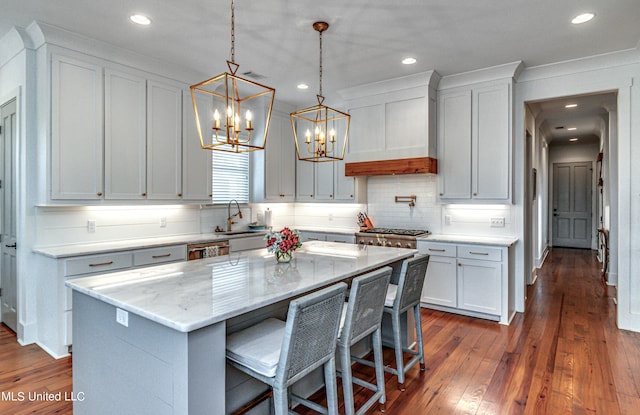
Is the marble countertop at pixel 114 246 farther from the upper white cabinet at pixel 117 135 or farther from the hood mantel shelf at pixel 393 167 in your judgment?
the hood mantel shelf at pixel 393 167

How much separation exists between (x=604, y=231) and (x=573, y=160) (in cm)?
418

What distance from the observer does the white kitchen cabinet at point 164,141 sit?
4.03 metres

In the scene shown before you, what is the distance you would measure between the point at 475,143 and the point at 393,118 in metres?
1.08

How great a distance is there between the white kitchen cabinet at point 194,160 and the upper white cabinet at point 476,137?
2.95 m

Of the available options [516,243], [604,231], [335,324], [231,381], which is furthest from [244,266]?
[604,231]

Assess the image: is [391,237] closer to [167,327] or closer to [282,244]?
[282,244]

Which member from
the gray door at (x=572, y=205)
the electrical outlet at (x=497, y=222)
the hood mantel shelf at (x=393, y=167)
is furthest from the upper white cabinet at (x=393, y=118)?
the gray door at (x=572, y=205)

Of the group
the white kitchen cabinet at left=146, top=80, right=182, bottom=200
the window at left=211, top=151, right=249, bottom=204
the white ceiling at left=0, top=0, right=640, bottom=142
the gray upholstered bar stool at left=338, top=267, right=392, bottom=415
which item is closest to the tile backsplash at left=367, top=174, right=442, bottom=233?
the white ceiling at left=0, top=0, right=640, bottom=142

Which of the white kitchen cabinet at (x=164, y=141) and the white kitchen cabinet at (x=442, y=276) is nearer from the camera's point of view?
the white kitchen cabinet at (x=164, y=141)

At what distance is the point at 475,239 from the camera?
14.3ft

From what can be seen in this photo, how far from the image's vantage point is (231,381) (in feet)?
6.57

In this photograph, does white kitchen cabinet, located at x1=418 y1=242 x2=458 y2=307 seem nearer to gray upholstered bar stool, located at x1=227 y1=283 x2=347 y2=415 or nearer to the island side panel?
gray upholstered bar stool, located at x1=227 y1=283 x2=347 y2=415

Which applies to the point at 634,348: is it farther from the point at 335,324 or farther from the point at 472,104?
the point at 335,324

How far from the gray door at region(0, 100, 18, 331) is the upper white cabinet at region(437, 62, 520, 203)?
4.67 metres
